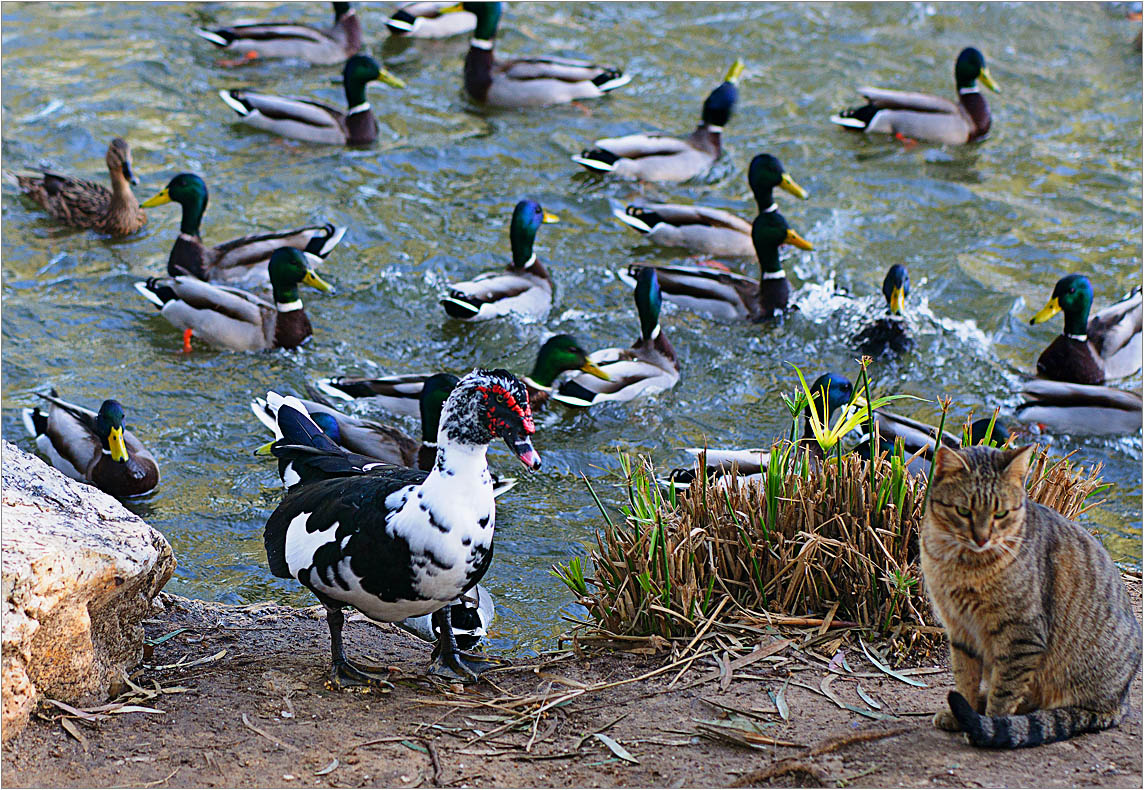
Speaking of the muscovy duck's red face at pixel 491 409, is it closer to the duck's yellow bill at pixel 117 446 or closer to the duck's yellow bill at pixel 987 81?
the duck's yellow bill at pixel 117 446

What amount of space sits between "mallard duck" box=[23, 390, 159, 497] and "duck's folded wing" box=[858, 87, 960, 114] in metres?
7.58

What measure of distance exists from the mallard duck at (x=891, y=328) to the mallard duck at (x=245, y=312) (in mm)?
3913

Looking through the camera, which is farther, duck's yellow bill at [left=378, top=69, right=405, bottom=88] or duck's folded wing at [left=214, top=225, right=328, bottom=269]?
duck's yellow bill at [left=378, top=69, right=405, bottom=88]

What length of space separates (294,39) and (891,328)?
24.7ft

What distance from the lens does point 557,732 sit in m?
3.87

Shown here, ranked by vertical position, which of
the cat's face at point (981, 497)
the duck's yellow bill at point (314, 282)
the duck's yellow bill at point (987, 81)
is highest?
the duck's yellow bill at point (987, 81)

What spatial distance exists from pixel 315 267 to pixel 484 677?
17.8 feet

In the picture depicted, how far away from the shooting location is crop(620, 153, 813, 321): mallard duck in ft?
29.4

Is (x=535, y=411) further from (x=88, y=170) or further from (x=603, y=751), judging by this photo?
(x=88, y=170)

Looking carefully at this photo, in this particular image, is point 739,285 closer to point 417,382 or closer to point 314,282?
point 417,382

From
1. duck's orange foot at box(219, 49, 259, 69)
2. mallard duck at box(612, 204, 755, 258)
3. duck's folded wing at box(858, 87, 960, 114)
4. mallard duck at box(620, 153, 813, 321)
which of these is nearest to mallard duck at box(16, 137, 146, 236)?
duck's orange foot at box(219, 49, 259, 69)

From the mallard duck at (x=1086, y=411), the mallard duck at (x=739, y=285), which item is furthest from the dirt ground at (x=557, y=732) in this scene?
the mallard duck at (x=739, y=285)

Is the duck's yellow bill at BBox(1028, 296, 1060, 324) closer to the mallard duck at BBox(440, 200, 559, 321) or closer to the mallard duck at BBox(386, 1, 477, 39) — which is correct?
the mallard duck at BBox(440, 200, 559, 321)

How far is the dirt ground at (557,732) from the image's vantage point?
3.43 m
